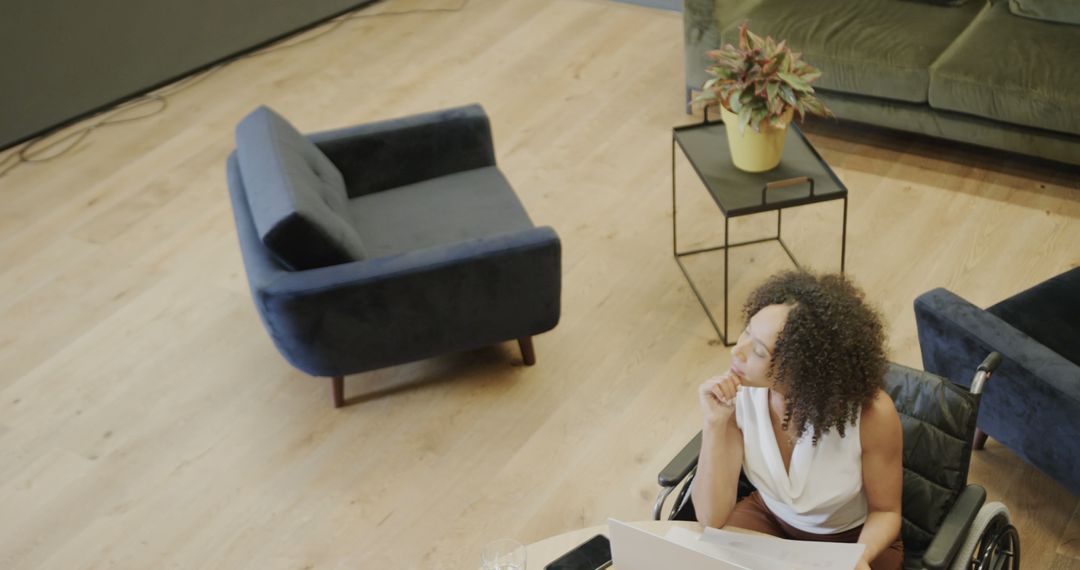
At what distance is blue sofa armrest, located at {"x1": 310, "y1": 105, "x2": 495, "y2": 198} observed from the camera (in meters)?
4.02

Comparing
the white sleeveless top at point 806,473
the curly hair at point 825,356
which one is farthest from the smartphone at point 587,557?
the curly hair at point 825,356

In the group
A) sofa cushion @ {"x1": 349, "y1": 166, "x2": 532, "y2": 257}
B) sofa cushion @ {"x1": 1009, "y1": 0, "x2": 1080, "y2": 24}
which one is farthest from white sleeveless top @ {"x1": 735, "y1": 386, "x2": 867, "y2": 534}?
sofa cushion @ {"x1": 1009, "y1": 0, "x2": 1080, "y2": 24}

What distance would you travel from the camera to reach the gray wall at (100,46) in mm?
5320

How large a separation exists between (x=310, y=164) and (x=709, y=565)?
91.4 inches

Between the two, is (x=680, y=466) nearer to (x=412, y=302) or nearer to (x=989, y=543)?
(x=989, y=543)

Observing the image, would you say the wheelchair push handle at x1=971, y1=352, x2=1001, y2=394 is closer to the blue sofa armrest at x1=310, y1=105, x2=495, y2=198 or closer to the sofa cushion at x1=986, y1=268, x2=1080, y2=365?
the sofa cushion at x1=986, y1=268, x2=1080, y2=365

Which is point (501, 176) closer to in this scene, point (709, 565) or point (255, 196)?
point (255, 196)

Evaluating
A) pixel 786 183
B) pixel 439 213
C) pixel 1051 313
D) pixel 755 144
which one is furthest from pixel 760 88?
pixel 439 213

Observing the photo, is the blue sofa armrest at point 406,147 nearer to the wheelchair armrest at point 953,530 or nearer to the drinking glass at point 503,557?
the drinking glass at point 503,557

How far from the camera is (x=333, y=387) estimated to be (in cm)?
363

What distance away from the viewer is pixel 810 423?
2213 mm

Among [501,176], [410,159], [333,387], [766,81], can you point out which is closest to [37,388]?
[333,387]

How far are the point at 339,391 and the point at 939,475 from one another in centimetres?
194

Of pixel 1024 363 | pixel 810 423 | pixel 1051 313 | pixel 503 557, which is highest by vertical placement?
pixel 810 423
